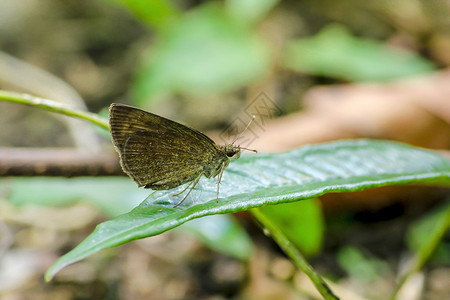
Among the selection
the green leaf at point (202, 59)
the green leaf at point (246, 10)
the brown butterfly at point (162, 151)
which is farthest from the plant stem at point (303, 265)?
the green leaf at point (246, 10)

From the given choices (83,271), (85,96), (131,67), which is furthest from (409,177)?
(131,67)

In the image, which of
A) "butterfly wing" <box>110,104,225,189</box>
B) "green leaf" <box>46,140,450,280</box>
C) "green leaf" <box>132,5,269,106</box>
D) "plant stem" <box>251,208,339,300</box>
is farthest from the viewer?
"green leaf" <box>132,5,269,106</box>

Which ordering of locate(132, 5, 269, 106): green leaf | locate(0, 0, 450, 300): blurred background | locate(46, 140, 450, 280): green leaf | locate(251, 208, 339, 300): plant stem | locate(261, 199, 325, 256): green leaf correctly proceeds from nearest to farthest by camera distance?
1. locate(46, 140, 450, 280): green leaf
2. locate(251, 208, 339, 300): plant stem
3. locate(261, 199, 325, 256): green leaf
4. locate(0, 0, 450, 300): blurred background
5. locate(132, 5, 269, 106): green leaf

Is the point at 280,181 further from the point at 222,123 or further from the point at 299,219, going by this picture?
the point at 222,123

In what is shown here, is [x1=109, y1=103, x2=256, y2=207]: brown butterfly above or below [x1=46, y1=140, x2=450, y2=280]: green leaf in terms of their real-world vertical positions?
below

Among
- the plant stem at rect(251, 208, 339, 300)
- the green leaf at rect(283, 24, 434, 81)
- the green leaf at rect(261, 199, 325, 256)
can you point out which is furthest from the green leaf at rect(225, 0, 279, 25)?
the plant stem at rect(251, 208, 339, 300)

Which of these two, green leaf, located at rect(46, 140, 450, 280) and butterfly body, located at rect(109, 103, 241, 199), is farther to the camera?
butterfly body, located at rect(109, 103, 241, 199)

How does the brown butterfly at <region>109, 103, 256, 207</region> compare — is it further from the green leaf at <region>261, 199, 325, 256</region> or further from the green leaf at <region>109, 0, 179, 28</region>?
the green leaf at <region>109, 0, 179, 28</region>

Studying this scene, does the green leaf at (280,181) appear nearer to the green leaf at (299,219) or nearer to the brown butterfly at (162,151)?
the brown butterfly at (162,151)

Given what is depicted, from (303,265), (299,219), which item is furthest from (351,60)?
(303,265)
